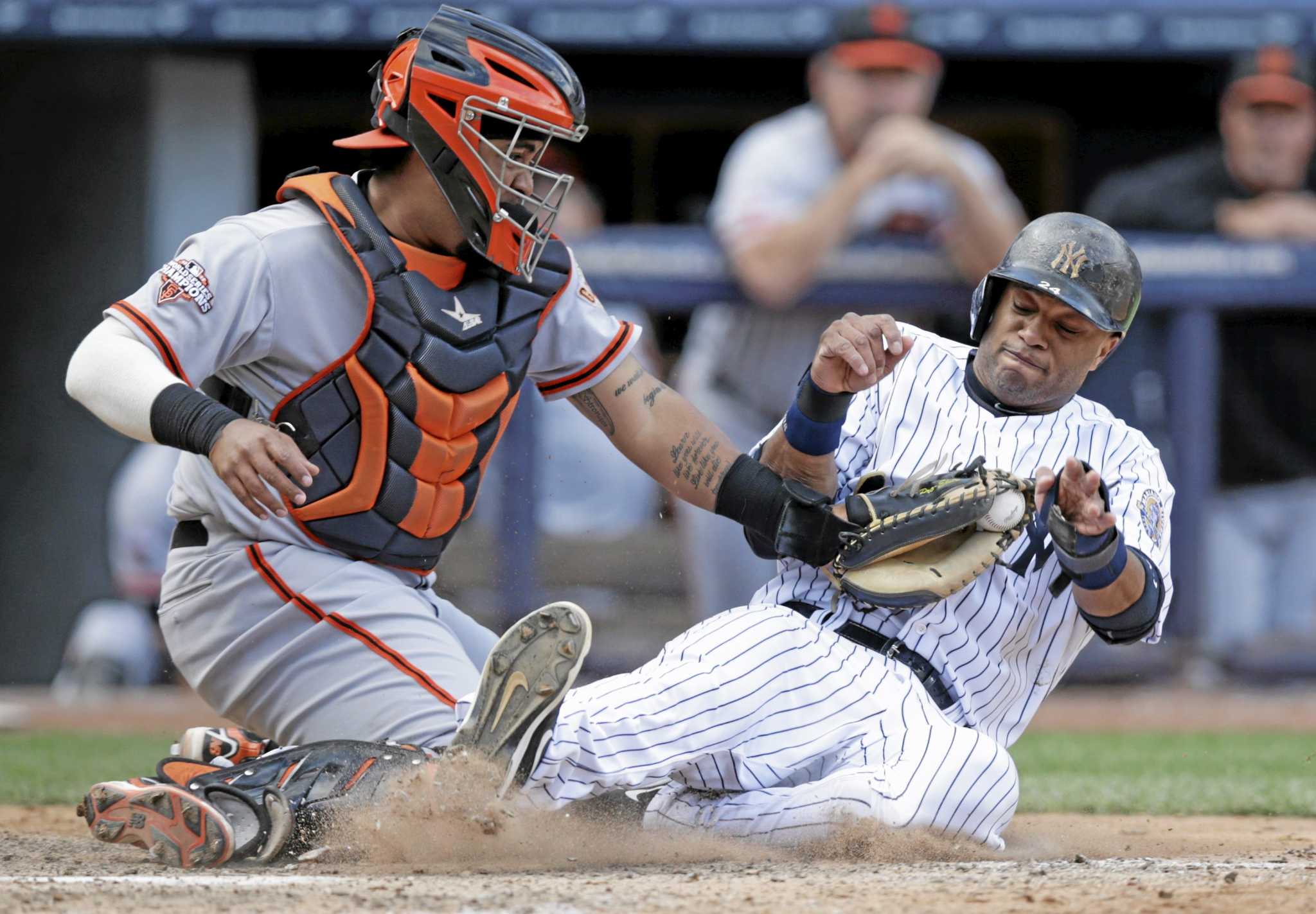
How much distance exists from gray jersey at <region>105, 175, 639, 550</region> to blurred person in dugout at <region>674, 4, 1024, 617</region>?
3.12m

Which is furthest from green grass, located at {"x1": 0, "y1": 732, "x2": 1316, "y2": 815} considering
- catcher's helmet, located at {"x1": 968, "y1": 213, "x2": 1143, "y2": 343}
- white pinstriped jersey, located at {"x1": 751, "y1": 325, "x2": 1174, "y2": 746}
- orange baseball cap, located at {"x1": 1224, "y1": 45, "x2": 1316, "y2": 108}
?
orange baseball cap, located at {"x1": 1224, "y1": 45, "x2": 1316, "y2": 108}

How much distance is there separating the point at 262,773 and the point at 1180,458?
5129mm

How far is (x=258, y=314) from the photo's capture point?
350 cm

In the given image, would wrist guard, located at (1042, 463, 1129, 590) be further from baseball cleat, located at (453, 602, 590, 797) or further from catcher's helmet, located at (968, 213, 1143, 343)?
baseball cleat, located at (453, 602, 590, 797)

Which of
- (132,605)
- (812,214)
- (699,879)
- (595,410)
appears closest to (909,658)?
(699,879)

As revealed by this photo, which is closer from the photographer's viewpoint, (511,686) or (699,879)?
(699,879)

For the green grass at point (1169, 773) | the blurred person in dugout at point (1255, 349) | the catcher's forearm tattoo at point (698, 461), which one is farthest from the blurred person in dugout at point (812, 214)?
the catcher's forearm tattoo at point (698, 461)

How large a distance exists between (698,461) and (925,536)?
2.04ft

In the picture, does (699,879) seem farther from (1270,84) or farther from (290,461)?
(1270,84)

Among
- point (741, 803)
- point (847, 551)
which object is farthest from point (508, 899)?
point (847, 551)

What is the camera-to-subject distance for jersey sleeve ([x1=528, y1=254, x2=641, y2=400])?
3875 millimetres

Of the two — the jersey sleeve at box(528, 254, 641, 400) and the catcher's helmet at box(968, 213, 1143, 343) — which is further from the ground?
the catcher's helmet at box(968, 213, 1143, 343)

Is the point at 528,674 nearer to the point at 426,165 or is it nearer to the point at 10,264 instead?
the point at 426,165

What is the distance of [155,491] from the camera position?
7082mm
